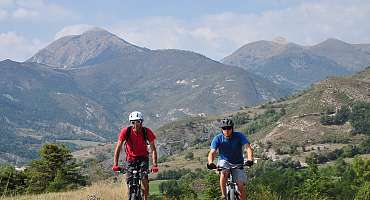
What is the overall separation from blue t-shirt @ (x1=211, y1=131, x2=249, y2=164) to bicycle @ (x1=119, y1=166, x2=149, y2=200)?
1.96m

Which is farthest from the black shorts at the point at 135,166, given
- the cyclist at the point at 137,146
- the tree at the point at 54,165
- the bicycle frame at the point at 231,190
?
the tree at the point at 54,165

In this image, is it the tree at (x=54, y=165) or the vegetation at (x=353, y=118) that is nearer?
the tree at (x=54, y=165)

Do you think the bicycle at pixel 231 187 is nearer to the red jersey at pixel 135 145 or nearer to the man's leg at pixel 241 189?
the man's leg at pixel 241 189

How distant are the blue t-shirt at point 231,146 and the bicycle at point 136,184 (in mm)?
1963

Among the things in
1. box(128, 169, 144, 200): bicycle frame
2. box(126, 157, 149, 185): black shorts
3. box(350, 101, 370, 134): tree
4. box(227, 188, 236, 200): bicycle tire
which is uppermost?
box(350, 101, 370, 134): tree

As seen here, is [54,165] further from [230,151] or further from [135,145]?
[230,151]

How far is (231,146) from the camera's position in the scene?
1115cm

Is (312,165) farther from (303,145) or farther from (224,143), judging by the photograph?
(303,145)

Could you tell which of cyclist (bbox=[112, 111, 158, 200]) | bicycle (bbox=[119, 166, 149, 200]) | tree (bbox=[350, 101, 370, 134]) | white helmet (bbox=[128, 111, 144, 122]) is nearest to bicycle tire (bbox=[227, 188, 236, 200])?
cyclist (bbox=[112, 111, 158, 200])

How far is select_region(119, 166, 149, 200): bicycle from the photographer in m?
11.7

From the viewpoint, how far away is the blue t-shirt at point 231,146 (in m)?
11.1

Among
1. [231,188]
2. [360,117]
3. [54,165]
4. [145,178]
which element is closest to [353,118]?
[360,117]

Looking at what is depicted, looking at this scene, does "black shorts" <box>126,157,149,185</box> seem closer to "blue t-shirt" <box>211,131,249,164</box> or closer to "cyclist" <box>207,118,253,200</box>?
"cyclist" <box>207,118,253,200</box>

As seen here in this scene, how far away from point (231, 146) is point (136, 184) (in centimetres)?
247
